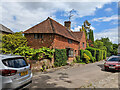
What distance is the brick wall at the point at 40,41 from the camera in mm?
14041

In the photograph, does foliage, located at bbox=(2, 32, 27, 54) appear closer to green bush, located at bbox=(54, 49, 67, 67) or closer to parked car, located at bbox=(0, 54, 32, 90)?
green bush, located at bbox=(54, 49, 67, 67)

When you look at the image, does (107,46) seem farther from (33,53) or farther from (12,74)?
(12,74)

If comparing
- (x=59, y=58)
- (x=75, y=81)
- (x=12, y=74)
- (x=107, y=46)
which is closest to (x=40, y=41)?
(x=59, y=58)

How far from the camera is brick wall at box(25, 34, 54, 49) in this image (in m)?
14.0

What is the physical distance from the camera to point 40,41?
14289mm

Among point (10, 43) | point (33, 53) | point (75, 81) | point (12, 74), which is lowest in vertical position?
point (75, 81)

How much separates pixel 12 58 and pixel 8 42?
9.53 metres

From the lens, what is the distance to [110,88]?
5195 mm

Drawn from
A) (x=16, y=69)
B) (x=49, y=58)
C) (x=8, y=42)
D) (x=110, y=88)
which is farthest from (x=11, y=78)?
(x=8, y=42)

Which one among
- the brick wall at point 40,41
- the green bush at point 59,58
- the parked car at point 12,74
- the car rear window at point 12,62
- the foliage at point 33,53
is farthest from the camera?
the brick wall at point 40,41

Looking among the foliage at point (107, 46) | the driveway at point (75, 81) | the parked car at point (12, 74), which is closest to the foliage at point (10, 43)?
the driveway at point (75, 81)

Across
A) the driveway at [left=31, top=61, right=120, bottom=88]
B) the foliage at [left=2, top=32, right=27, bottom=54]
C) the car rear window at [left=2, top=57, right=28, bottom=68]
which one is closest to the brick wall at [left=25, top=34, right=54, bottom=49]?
the foliage at [left=2, top=32, right=27, bottom=54]

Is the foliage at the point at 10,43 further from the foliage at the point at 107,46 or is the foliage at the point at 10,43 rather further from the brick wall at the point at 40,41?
the foliage at the point at 107,46

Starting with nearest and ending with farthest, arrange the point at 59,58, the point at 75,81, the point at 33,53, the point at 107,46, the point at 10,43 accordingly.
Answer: the point at 75,81 < the point at 33,53 < the point at 10,43 < the point at 59,58 < the point at 107,46
